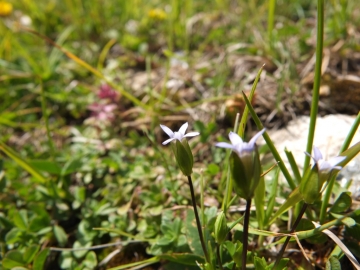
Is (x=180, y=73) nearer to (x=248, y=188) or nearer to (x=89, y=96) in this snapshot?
(x=89, y=96)

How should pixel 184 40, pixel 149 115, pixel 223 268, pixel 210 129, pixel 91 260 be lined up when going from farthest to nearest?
pixel 184 40 < pixel 149 115 < pixel 210 129 < pixel 91 260 < pixel 223 268

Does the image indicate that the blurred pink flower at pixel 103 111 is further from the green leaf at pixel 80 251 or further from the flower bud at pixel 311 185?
the flower bud at pixel 311 185

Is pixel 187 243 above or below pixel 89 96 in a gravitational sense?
below

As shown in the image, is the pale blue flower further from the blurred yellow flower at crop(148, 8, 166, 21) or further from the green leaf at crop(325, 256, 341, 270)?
the blurred yellow flower at crop(148, 8, 166, 21)

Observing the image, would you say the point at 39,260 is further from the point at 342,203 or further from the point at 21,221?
the point at 342,203

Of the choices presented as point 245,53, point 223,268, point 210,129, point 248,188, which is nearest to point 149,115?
point 210,129

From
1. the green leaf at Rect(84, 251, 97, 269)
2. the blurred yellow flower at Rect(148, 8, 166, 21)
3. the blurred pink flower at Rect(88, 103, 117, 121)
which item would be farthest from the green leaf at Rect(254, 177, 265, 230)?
the blurred yellow flower at Rect(148, 8, 166, 21)
